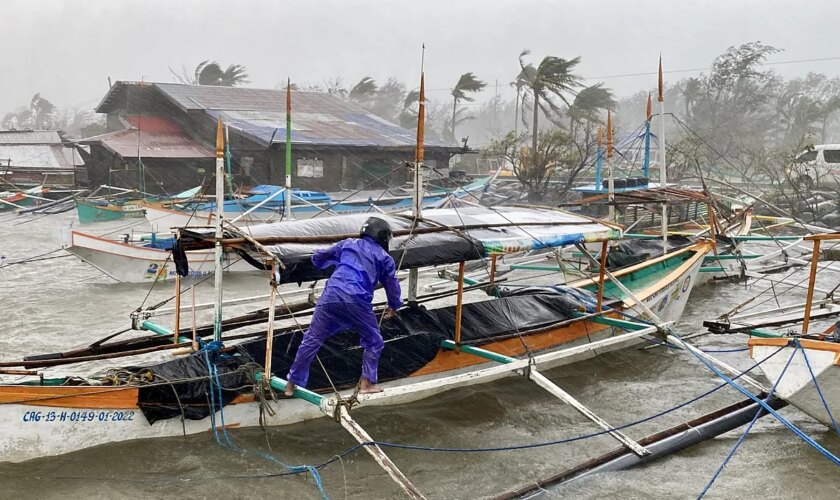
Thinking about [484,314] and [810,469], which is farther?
[484,314]

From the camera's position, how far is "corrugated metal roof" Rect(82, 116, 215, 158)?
26406 millimetres

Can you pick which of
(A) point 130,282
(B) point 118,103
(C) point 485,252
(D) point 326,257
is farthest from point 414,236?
(B) point 118,103

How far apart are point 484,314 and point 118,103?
28.9 metres

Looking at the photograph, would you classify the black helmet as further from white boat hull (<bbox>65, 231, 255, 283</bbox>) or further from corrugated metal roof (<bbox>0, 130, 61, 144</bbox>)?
corrugated metal roof (<bbox>0, 130, 61, 144</bbox>)

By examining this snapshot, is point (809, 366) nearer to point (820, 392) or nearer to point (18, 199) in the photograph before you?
point (820, 392)

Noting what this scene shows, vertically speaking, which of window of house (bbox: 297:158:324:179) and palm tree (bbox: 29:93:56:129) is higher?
palm tree (bbox: 29:93:56:129)

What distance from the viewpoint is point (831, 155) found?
2800 centimetres

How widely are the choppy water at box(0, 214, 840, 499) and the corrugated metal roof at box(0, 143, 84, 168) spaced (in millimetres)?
24372

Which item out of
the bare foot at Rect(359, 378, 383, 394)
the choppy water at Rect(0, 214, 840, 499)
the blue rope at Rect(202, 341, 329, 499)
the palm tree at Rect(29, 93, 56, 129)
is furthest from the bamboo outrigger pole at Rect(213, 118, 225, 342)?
the palm tree at Rect(29, 93, 56, 129)

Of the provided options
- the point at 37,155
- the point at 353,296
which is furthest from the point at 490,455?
the point at 37,155

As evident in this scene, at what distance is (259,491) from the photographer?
5.84 metres

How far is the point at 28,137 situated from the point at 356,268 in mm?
33459

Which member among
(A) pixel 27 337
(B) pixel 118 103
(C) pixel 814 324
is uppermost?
(B) pixel 118 103

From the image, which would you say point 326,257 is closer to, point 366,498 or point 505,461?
point 366,498
